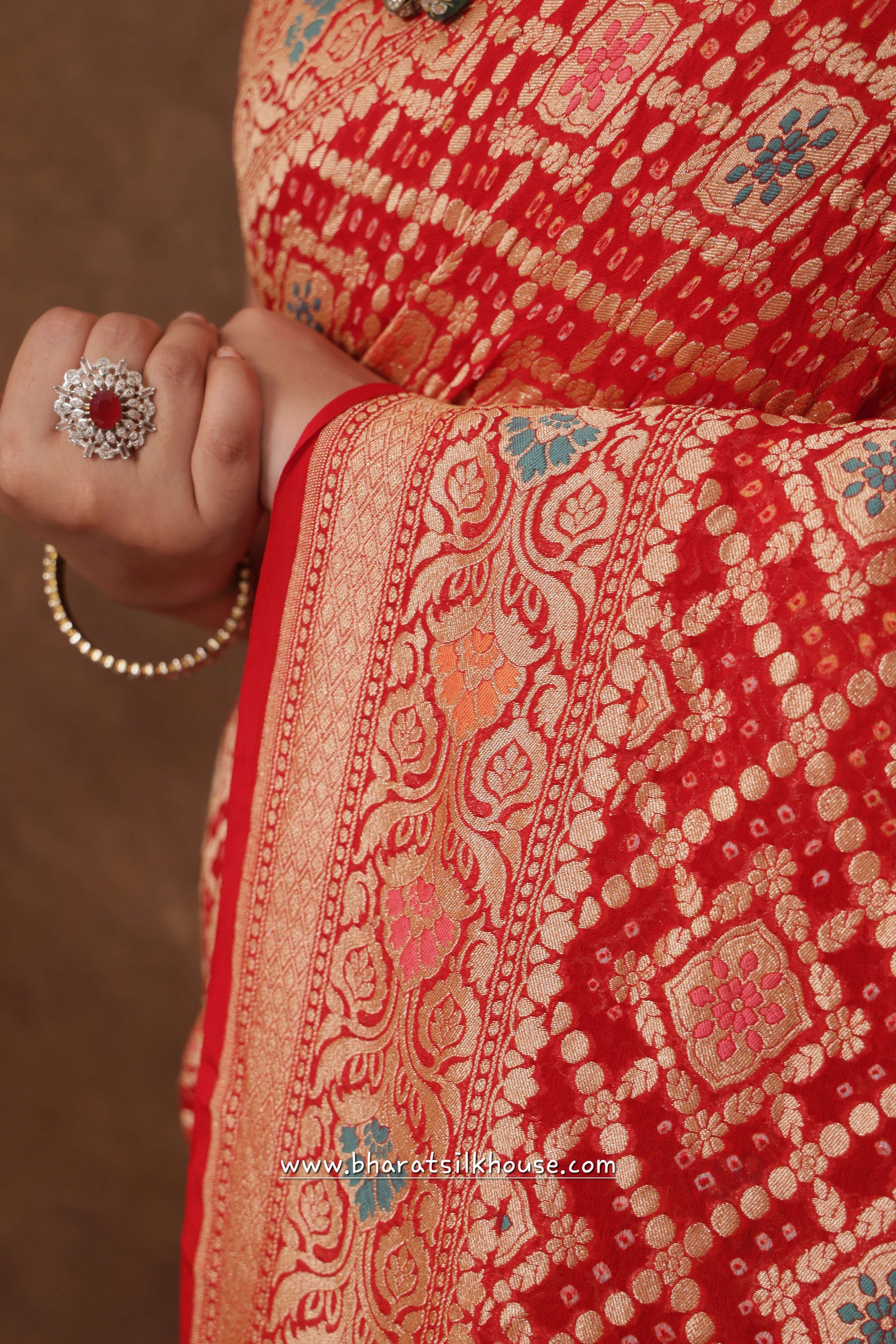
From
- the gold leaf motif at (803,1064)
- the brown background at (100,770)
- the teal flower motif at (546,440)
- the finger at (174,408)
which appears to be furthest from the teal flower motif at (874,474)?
the brown background at (100,770)

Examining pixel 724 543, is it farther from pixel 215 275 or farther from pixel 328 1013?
pixel 215 275

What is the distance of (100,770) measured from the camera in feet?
3.55

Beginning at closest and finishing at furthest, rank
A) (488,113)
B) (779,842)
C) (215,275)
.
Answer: (779,842)
(488,113)
(215,275)

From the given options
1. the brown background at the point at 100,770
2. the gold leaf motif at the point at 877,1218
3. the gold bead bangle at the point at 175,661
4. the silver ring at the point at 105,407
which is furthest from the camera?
the brown background at the point at 100,770

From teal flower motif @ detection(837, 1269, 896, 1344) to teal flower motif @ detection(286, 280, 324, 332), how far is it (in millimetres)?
562

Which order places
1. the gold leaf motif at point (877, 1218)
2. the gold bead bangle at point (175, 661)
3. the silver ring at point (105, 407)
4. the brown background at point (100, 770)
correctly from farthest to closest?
the brown background at point (100, 770) → the gold bead bangle at point (175, 661) → the silver ring at point (105, 407) → the gold leaf motif at point (877, 1218)

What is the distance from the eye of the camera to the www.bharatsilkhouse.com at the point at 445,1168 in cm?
41

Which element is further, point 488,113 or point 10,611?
point 10,611

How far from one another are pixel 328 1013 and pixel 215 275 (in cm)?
82

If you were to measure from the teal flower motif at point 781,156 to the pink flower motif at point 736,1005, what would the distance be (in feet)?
1.14

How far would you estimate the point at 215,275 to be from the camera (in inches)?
39.9

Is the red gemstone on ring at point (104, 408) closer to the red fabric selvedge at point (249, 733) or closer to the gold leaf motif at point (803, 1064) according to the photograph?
the red fabric selvedge at point (249, 733)

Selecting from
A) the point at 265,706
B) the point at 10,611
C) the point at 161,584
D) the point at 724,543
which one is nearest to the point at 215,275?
the point at 10,611

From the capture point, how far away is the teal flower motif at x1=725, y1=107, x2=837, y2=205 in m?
0.43
